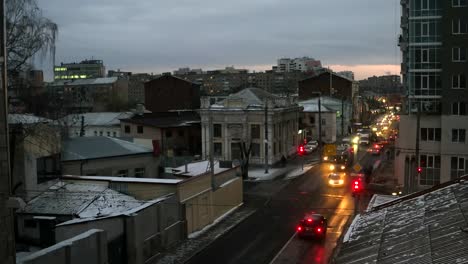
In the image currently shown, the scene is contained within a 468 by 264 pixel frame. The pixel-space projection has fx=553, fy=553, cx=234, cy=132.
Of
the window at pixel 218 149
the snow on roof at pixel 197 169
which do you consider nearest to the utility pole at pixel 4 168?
the snow on roof at pixel 197 169

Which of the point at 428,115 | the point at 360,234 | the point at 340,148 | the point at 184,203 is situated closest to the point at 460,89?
the point at 428,115

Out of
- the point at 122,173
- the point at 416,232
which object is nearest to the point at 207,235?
the point at 122,173

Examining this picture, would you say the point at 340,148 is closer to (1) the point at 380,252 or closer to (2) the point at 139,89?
(1) the point at 380,252

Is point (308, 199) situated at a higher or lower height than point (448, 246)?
lower

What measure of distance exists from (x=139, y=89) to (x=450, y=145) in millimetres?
116789

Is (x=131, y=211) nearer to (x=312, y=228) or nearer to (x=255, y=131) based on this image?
(x=312, y=228)

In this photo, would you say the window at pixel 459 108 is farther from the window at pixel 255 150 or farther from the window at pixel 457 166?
the window at pixel 255 150

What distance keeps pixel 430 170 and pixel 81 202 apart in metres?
25.9

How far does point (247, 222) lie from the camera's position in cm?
3045

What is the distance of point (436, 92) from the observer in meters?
40.4

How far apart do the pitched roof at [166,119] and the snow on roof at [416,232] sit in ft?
147

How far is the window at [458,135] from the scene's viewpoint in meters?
39.0

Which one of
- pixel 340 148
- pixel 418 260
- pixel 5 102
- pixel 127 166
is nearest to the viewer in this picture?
pixel 418 260

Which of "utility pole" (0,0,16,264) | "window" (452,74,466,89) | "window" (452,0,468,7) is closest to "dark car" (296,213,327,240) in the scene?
"utility pole" (0,0,16,264)
